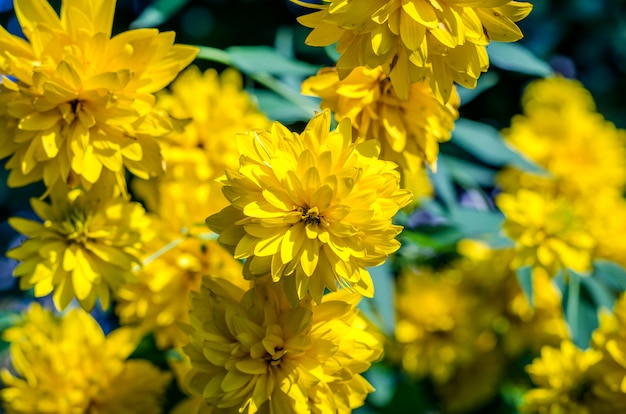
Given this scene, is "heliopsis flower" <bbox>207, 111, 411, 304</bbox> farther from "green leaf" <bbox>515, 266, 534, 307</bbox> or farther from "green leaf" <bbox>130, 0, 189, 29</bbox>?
"green leaf" <bbox>515, 266, 534, 307</bbox>

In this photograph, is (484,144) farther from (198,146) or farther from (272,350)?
(272,350)

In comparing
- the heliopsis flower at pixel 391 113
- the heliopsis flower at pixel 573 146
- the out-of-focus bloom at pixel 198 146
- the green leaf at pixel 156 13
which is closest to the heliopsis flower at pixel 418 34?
the heliopsis flower at pixel 391 113

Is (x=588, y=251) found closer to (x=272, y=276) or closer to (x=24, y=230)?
(x=272, y=276)

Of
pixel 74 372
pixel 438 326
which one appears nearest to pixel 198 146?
pixel 74 372

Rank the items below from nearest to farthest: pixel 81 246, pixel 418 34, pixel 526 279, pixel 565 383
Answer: pixel 418 34 < pixel 81 246 < pixel 565 383 < pixel 526 279

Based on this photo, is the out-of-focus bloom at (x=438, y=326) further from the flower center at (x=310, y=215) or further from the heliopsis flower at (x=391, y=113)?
the flower center at (x=310, y=215)
